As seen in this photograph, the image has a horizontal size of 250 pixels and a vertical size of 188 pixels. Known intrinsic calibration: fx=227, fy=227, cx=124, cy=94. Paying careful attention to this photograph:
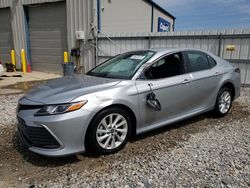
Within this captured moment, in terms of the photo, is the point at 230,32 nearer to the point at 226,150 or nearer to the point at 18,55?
the point at 226,150

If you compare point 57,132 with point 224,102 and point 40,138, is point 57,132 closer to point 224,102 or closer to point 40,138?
point 40,138

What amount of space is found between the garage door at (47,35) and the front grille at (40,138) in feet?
29.0

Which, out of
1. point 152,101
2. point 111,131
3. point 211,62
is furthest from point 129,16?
point 111,131

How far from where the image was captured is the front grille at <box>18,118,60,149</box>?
2645 mm

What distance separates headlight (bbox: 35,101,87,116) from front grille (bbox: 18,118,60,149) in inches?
7.5

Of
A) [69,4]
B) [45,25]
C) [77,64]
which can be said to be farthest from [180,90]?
[45,25]

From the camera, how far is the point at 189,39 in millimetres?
8062

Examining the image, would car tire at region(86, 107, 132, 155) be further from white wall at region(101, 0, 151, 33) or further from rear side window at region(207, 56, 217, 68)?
white wall at region(101, 0, 151, 33)

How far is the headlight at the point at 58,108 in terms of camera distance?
8.75 ft

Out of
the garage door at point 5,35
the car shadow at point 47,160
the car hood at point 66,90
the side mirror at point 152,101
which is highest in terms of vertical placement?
the garage door at point 5,35

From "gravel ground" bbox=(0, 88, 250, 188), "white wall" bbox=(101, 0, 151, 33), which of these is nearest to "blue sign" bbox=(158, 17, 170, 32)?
"white wall" bbox=(101, 0, 151, 33)

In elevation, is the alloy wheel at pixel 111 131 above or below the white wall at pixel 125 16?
below

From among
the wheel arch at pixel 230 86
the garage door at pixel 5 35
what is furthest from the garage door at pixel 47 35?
the wheel arch at pixel 230 86

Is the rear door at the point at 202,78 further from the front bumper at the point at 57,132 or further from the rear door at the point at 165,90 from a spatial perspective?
the front bumper at the point at 57,132
